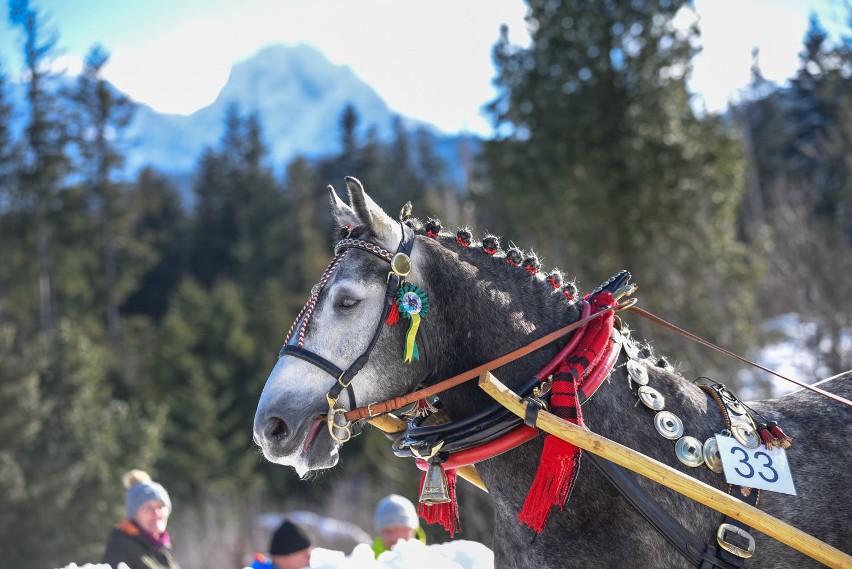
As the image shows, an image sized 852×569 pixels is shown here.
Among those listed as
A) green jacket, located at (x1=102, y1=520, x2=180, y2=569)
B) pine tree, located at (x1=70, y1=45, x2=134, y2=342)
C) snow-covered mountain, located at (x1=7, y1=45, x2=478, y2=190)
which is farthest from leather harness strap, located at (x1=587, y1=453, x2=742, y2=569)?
snow-covered mountain, located at (x1=7, y1=45, x2=478, y2=190)

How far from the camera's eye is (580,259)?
17.5 meters

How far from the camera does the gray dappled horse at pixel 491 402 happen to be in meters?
3.02

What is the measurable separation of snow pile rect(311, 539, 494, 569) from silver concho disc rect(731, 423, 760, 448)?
1.65m

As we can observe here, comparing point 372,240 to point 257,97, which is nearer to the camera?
point 372,240

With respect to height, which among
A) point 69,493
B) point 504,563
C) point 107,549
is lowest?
point 69,493

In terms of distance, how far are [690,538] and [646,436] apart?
38 centimetres

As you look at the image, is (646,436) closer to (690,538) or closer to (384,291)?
(690,538)

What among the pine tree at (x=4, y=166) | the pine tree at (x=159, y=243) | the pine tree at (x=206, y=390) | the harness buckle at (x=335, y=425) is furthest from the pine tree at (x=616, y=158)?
the pine tree at (x=159, y=243)

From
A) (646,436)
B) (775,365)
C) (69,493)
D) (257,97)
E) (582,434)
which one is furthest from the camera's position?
(257,97)

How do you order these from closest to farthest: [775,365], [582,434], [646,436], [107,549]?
1. [582,434]
2. [646,436]
3. [107,549]
4. [775,365]

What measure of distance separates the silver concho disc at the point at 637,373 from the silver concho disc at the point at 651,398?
27 mm

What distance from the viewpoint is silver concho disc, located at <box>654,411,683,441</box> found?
A: 312cm

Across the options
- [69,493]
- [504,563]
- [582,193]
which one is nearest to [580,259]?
[582,193]

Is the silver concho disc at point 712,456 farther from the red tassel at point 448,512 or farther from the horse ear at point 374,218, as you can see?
the horse ear at point 374,218
